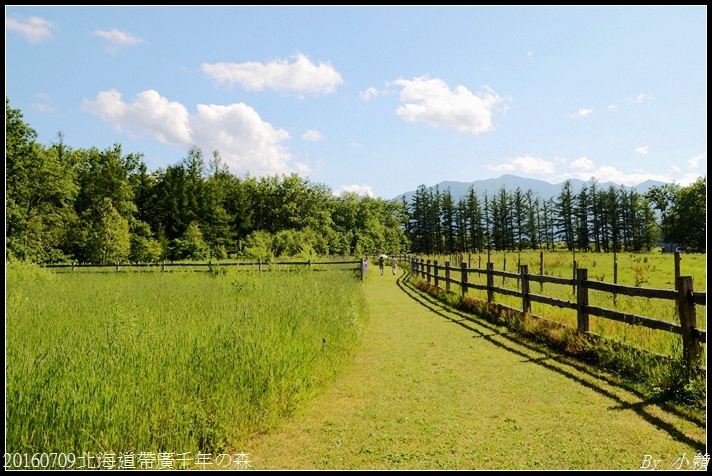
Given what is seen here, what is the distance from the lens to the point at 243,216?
70.9 m

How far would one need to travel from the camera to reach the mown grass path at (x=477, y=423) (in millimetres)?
3836

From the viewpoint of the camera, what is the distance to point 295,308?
8.37 m

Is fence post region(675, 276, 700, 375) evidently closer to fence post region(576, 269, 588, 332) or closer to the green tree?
fence post region(576, 269, 588, 332)

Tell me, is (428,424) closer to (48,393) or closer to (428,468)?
(428,468)

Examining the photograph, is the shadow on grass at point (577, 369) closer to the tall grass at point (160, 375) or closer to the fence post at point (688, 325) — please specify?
the fence post at point (688, 325)

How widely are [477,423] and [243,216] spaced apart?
6947 cm

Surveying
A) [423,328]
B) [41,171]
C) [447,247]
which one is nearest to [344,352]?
[423,328]

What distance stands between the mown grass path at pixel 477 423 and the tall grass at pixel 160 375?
40 cm

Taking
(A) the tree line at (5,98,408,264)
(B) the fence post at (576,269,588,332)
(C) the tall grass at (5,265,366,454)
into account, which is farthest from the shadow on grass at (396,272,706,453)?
(A) the tree line at (5,98,408,264)

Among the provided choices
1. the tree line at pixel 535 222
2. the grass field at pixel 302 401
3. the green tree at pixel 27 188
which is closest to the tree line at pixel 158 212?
the green tree at pixel 27 188

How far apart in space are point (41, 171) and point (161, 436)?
126 feet

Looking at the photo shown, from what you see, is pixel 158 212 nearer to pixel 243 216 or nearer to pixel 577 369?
pixel 243 216

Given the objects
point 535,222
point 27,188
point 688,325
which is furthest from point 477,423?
point 535,222

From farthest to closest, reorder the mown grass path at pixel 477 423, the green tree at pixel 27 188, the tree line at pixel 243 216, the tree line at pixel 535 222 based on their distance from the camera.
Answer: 1. the tree line at pixel 535 222
2. the tree line at pixel 243 216
3. the green tree at pixel 27 188
4. the mown grass path at pixel 477 423
